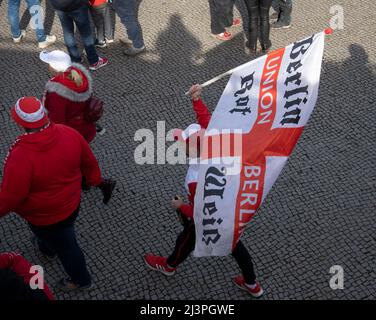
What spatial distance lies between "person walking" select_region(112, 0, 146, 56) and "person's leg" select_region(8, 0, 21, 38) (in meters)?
1.19

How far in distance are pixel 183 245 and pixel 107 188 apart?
3.35 feet

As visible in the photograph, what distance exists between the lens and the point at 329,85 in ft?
20.1

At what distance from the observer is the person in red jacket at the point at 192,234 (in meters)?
3.63

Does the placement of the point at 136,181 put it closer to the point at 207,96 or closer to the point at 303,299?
the point at 207,96

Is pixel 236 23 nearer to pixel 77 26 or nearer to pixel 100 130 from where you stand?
pixel 77 26

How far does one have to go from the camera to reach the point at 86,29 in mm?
6160

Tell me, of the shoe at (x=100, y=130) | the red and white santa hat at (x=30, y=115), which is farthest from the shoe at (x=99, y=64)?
the red and white santa hat at (x=30, y=115)

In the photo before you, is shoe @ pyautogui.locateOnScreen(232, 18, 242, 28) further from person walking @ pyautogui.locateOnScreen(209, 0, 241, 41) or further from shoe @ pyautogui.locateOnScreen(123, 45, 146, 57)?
shoe @ pyautogui.locateOnScreen(123, 45, 146, 57)

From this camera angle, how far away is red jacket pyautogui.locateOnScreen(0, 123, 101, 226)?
11.0ft

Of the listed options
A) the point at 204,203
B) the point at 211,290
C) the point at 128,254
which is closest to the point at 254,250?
the point at 211,290

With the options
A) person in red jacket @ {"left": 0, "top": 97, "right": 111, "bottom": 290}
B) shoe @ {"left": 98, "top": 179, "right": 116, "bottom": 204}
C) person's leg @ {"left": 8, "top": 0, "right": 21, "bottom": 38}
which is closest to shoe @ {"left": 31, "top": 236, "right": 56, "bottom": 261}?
person in red jacket @ {"left": 0, "top": 97, "right": 111, "bottom": 290}

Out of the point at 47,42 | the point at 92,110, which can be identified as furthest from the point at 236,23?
the point at 92,110

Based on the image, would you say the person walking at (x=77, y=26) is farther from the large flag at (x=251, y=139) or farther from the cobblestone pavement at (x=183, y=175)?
the large flag at (x=251, y=139)

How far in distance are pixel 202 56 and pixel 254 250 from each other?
299cm
